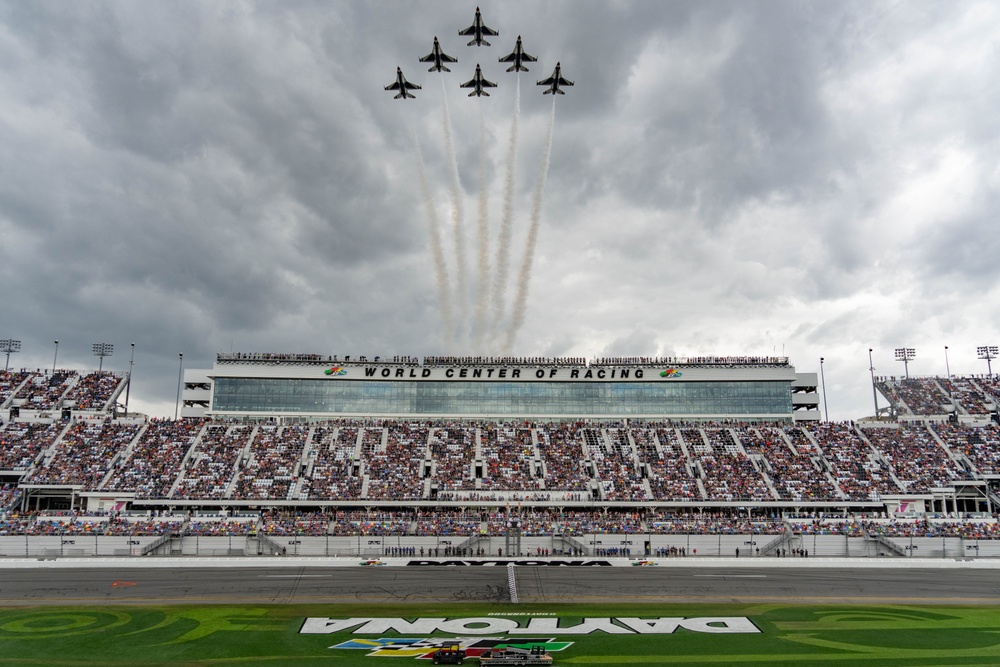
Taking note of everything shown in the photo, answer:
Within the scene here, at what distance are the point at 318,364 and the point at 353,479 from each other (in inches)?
1123

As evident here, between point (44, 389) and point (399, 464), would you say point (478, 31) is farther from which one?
point (44, 389)

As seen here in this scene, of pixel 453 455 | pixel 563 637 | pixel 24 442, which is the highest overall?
pixel 24 442

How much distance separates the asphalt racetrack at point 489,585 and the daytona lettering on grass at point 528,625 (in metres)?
5.73

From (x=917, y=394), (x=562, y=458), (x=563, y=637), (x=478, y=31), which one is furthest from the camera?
(x=917, y=394)

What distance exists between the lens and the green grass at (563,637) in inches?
1494

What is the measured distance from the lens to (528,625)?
43.2 metres

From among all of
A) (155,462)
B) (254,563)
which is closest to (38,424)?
(155,462)

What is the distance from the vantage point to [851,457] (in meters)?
97.3

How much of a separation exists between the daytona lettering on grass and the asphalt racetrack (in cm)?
573

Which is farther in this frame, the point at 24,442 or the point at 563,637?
the point at 24,442

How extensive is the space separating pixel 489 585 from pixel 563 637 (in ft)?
52.5

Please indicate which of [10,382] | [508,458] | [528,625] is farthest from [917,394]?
[10,382]

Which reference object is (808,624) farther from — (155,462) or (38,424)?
(38,424)

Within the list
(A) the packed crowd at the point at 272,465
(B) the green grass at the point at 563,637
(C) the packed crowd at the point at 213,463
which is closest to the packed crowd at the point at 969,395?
(B) the green grass at the point at 563,637
